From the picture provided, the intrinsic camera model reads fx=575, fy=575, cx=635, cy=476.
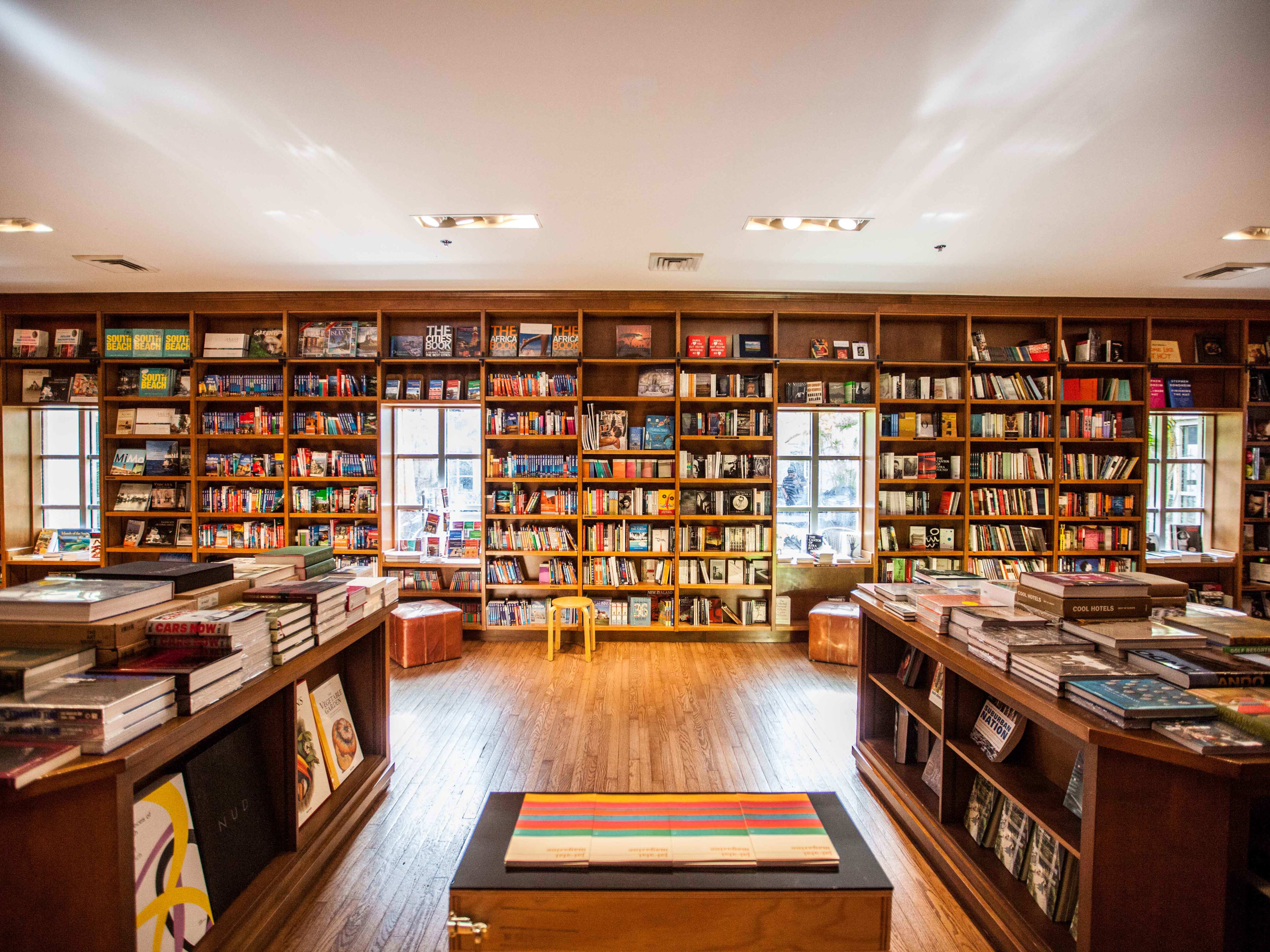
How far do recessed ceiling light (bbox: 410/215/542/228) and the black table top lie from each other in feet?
11.1

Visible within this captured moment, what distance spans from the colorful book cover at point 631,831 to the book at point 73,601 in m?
1.52

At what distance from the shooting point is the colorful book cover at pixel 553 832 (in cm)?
132

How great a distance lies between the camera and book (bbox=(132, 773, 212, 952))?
155 centimetres

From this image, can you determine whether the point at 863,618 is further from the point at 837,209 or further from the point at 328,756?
the point at 328,756

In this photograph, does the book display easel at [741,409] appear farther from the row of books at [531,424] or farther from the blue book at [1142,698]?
the blue book at [1142,698]

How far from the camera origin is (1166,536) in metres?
5.91

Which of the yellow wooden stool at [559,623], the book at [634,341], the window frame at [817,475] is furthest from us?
the window frame at [817,475]

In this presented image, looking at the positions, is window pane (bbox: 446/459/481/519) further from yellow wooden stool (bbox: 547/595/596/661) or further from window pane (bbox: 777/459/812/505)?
window pane (bbox: 777/459/812/505)

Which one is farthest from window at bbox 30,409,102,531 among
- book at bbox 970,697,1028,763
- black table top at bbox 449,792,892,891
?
book at bbox 970,697,1028,763

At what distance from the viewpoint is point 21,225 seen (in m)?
3.72

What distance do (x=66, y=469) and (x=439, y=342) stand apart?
411 cm

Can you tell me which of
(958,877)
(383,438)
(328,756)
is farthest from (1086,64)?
(383,438)

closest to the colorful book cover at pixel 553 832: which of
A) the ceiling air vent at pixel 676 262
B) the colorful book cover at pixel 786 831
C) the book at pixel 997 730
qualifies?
the colorful book cover at pixel 786 831

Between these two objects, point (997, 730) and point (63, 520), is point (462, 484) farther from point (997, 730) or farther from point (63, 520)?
point (997, 730)
